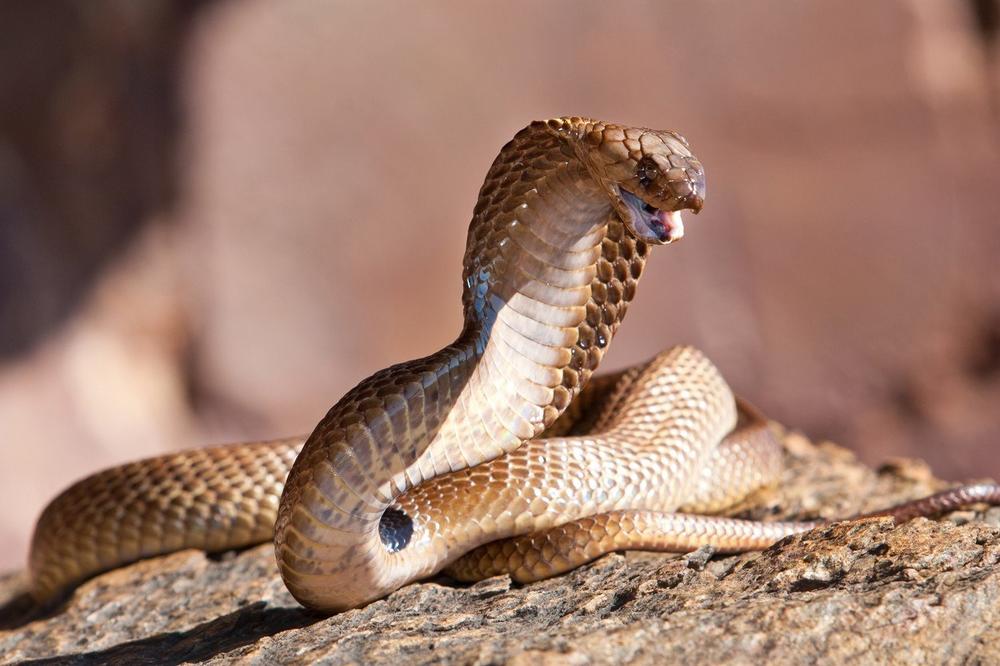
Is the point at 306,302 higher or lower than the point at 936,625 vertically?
higher

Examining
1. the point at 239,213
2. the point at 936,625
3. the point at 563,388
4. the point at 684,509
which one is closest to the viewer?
the point at 936,625

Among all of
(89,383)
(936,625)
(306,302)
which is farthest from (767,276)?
(936,625)

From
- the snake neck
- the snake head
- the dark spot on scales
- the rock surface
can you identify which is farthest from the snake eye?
the dark spot on scales

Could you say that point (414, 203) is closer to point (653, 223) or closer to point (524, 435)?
point (524, 435)

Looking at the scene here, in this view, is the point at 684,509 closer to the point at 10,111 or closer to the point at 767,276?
the point at 767,276

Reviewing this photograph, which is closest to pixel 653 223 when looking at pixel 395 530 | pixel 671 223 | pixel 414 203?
pixel 671 223

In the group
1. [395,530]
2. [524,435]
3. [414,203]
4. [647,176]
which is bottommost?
[395,530]

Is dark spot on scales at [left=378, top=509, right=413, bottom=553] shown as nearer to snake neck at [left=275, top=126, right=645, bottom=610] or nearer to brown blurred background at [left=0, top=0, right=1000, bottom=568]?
snake neck at [left=275, top=126, right=645, bottom=610]
